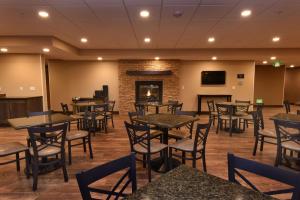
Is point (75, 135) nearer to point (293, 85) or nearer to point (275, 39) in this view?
point (275, 39)

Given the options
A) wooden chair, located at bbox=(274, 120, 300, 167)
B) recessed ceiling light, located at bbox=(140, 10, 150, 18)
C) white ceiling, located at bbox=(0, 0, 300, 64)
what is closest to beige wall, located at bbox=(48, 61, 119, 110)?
white ceiling, located at bbox=(0, 0, 300, 64)

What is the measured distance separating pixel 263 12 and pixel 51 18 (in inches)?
158

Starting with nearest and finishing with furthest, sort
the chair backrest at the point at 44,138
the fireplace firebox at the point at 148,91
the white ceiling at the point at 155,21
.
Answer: the chair backrest at the point at 44,138
the white ceiling at the point at 155,21
the fireplace firebox at the point at 148,91

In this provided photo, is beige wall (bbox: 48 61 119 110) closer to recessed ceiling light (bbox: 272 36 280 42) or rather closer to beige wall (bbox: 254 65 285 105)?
recessed ceiling light (bbox: 272 36 280 42)

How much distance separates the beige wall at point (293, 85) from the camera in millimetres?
12490

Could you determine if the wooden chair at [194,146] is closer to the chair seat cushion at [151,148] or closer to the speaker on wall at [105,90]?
the chair seat cushion at [151,148]

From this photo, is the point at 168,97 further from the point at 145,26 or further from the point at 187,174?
the point at 187,174

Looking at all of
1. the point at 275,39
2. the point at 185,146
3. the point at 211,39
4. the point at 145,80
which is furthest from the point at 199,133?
the point at 145,80

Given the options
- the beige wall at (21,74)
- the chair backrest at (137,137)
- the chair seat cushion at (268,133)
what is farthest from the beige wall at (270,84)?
the beige wall at (21,74)

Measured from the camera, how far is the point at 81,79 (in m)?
8.82

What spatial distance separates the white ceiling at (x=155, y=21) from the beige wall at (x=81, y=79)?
3.06m

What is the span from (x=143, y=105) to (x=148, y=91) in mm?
2649

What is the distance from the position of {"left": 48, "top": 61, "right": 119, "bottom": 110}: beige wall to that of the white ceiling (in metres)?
3.06

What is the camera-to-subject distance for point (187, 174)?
4.27 ft
